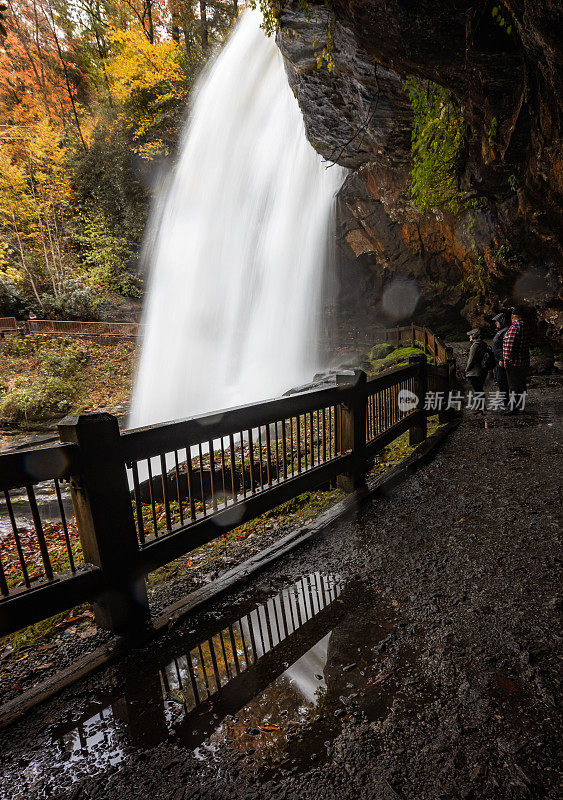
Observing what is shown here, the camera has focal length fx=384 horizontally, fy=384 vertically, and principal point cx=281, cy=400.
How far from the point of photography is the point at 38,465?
93.0 inches

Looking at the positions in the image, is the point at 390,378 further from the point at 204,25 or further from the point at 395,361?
the point at 204,25

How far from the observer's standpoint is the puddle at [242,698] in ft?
6.48

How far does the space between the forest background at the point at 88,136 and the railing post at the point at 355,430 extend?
2347 centimetres

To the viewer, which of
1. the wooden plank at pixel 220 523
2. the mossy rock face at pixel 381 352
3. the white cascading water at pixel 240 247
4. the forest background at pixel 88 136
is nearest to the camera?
the wooden plank at pixel 220 523

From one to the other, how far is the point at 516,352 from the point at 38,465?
28.7 ft

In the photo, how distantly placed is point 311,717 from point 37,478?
2123 millimetres

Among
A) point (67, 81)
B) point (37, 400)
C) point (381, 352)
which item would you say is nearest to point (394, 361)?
point (381, 352)

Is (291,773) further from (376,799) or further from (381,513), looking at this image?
(381,513)

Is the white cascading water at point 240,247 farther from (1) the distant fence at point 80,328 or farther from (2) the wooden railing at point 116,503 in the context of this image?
(2) the wooden railing at point 116,503

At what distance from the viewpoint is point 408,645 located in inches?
104

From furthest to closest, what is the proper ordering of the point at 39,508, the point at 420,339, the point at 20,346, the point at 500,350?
the point at 20,346, the point at 420,339, the point at 39,508, the point at 500,350

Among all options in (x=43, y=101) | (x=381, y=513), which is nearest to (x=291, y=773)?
(x=381, y=513)

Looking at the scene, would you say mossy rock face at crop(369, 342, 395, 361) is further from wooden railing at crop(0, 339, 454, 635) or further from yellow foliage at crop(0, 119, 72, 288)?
yellow foliage at crop(0, 119, 72, 288)

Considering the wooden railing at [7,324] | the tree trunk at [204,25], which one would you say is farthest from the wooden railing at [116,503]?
the tree trunk at [204,25]
